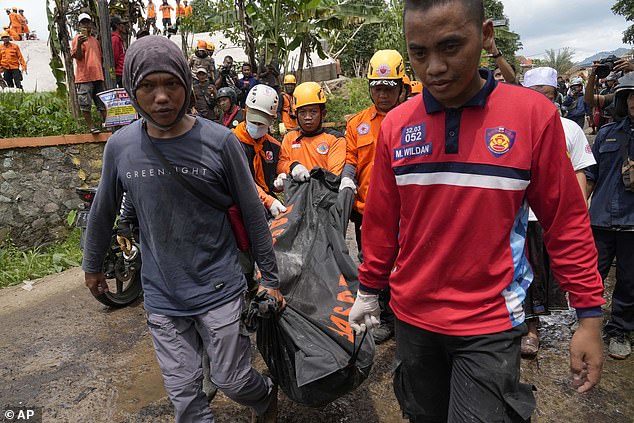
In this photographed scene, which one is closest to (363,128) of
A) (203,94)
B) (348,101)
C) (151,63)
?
(151,63)

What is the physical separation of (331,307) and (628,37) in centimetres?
3462

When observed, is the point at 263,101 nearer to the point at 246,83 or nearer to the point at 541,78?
the point at 541,78

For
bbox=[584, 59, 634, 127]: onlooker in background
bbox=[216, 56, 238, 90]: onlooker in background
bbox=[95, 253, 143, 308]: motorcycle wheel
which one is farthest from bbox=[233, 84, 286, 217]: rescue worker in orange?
bbox=[216, 56, 238, 90]: onlooker in background

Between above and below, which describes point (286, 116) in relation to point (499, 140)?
below

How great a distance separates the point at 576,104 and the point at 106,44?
11.5m

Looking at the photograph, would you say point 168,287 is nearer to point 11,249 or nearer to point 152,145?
point 152,145

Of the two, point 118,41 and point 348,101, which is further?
point 348,101

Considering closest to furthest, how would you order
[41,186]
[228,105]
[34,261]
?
[34,261] < [228,105] < [41,186]

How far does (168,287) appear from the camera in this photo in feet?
7.13

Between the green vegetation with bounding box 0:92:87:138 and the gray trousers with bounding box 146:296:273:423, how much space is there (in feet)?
18.6

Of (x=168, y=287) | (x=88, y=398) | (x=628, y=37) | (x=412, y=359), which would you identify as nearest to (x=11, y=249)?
(x=88, y=398)

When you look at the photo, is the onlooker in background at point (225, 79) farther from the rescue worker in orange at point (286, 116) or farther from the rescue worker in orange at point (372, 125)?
the rescue worker in orange at point (372, 125)

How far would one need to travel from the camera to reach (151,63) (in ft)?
6.45
